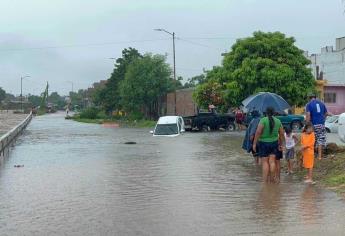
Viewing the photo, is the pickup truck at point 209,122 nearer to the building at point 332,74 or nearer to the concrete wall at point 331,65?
the building at point 332,74

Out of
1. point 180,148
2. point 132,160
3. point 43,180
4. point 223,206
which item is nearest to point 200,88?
point 180,148

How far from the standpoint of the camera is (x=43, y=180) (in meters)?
14.4

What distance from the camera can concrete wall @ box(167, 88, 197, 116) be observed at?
6096cm

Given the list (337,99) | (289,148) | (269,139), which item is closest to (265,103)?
(289,148)

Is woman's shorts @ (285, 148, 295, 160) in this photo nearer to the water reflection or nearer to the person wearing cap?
the person wearing cap

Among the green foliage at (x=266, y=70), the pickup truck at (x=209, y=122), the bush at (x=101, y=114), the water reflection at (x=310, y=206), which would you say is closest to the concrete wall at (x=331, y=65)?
the green foliage at (x=266, y=70)

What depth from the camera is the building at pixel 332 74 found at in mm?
56812

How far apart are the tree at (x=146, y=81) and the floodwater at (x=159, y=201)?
42.9 metres

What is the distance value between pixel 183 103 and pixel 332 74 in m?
18.8

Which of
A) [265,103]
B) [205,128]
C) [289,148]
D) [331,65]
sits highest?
[331,65]

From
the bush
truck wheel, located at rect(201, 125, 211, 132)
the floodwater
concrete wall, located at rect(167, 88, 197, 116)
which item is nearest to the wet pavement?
the bush

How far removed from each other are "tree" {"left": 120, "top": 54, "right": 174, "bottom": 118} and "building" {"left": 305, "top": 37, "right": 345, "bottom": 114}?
50.8 ft

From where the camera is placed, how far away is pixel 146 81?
61.4 meters

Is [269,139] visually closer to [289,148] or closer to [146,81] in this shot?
[289,148]
